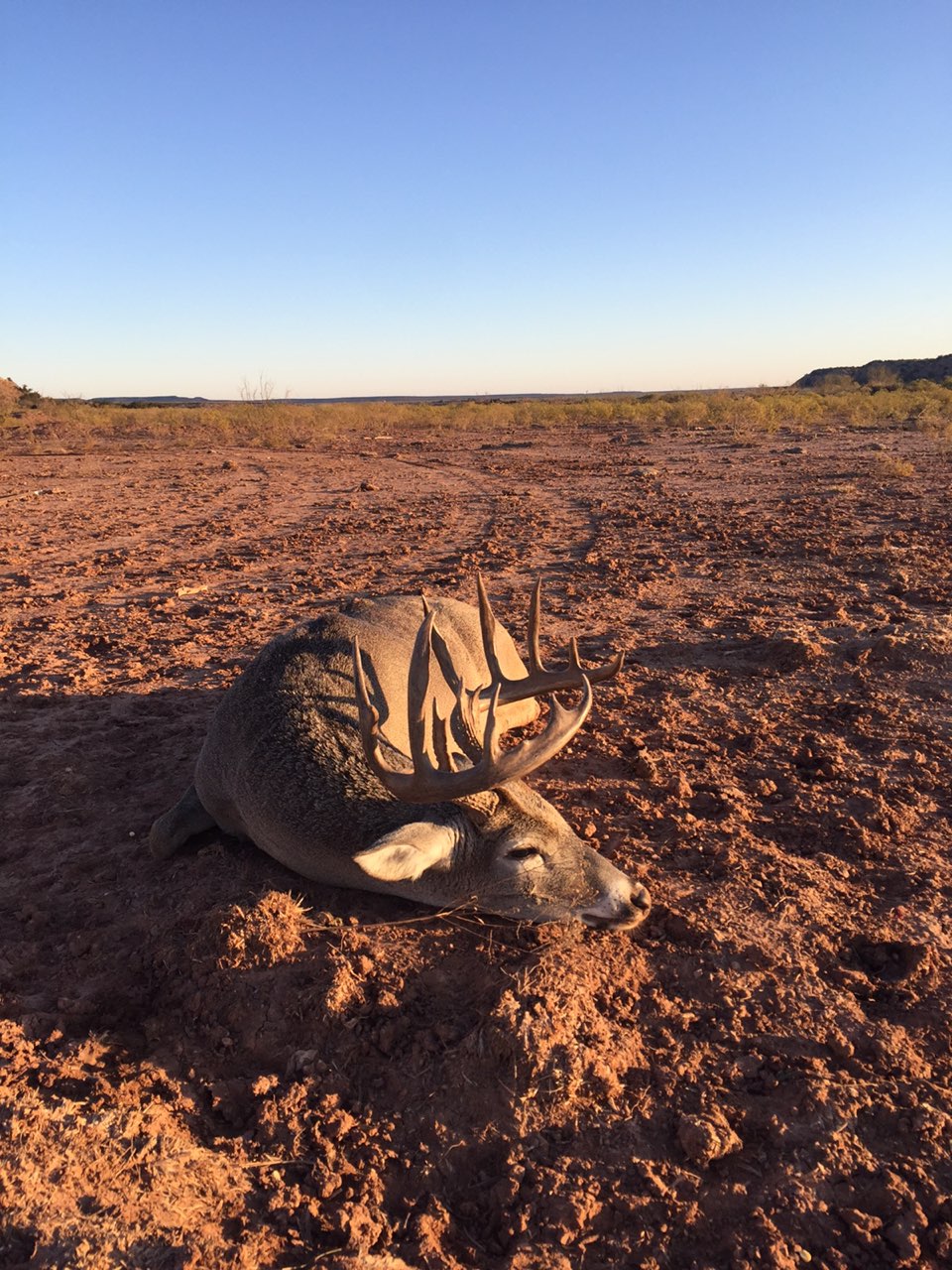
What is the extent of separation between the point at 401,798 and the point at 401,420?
39.9 metres

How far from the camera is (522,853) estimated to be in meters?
3.73

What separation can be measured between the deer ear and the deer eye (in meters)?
0.26

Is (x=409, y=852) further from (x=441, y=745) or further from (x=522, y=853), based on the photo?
(x=522, y=853)

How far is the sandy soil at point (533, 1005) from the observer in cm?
247

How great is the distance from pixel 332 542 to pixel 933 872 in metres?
9.50

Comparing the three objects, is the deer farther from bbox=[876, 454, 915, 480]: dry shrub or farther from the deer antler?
bbox=[876, 454, 915, 480]: dry shrub

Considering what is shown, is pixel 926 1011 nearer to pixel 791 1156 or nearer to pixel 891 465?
pixel 791 1156

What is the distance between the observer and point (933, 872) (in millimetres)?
4105

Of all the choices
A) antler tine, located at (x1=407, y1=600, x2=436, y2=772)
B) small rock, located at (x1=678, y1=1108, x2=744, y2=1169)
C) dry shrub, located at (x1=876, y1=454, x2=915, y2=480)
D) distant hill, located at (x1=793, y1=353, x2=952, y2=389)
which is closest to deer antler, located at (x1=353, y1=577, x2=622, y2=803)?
antler tine, located at (x1=407, y1=600, x2=436, y2=772)

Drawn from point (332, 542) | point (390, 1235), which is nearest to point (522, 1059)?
point (390, 1235)

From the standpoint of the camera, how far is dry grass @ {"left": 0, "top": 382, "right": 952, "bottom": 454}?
2980 centimetres

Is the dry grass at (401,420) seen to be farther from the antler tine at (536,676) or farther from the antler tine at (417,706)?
the antler tine at (417,706)

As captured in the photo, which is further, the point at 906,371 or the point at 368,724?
the point at 906,371

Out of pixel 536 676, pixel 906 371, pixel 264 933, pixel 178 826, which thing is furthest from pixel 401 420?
pixel 906 371
